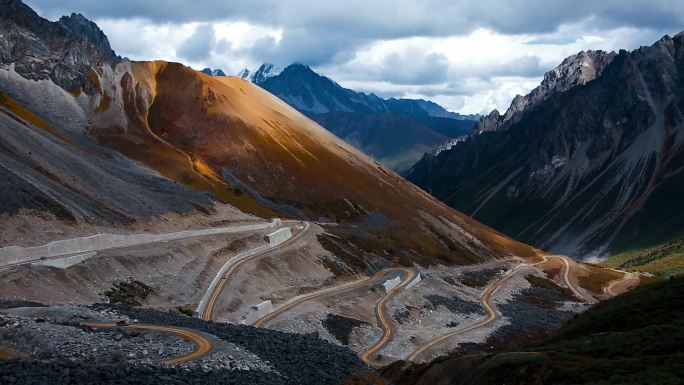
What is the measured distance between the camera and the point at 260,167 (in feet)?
544

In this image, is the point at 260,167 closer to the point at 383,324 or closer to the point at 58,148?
the point at 58,148

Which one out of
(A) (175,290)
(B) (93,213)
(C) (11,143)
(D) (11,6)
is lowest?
(A) (175,290)

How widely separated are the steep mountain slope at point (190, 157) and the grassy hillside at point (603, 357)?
5920 centimetres

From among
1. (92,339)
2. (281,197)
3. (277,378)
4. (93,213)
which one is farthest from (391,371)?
(281,197)

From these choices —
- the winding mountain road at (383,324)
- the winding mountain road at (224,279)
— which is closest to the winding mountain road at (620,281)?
the winding mountain road at (383,324)

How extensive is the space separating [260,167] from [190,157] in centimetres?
1784

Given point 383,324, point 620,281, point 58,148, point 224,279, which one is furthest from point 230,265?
point 620,281

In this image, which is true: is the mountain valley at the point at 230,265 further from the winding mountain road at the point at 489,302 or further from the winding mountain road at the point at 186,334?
the winding mountain road at the point at 489,302

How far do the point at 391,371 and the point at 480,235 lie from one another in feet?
453

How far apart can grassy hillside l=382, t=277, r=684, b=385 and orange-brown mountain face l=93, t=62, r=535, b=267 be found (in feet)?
246

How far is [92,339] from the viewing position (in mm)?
36656

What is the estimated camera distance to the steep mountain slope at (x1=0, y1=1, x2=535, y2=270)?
361ft

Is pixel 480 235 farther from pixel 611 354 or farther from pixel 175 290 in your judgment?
pixel 611 354

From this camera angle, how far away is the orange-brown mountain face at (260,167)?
146m
